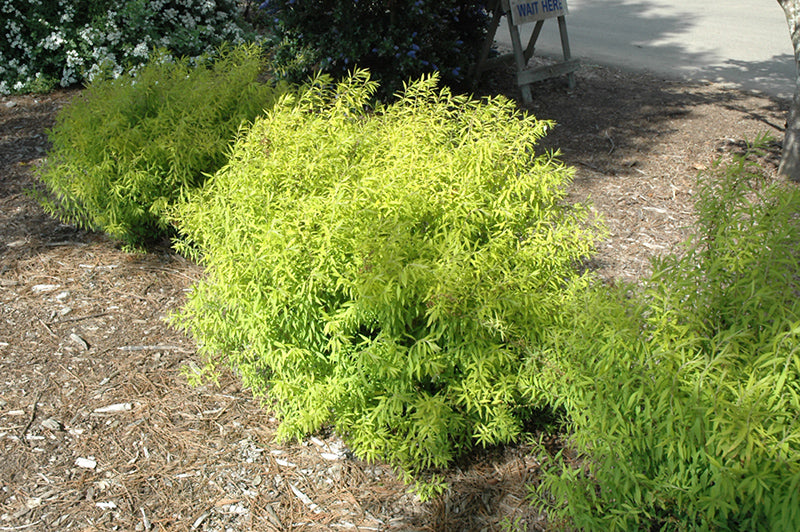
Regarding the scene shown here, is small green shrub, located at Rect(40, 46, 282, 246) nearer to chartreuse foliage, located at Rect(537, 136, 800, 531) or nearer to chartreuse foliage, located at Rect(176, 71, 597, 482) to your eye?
chartreuse foliage, located at Rect(176, 71, 597, 482)

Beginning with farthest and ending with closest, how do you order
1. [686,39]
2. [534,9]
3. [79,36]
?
[686,39] → [79,36] → [534,9]

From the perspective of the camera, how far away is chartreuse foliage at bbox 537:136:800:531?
1.72 meters

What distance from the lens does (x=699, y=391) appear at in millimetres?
1852

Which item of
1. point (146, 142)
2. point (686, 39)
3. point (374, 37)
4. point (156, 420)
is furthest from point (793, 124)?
point (686, 39)

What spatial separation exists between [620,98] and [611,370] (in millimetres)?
5729

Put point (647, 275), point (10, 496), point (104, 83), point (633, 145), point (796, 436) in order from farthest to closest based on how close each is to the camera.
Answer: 1. point (633, 145)
2. point (104, 83)
3. point (647, 275)
4. point (10, 496)
5. point (796, 436)

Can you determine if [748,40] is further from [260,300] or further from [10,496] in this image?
[10,496]

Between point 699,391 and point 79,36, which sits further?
point 79,36

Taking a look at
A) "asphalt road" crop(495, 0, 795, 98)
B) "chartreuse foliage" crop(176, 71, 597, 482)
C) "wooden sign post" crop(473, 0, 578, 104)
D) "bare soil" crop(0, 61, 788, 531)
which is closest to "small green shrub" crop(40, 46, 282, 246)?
"bare soil" crop(0, 61, 788, 531)


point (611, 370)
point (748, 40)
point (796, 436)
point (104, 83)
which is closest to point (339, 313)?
point (611, 370)

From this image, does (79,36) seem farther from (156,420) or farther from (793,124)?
(793,124)

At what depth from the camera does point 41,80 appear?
7.39 m

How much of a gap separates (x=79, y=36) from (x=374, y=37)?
3612mm

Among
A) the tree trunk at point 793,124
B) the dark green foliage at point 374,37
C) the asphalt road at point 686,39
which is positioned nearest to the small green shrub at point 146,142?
the dark green foliage at point 374,37
